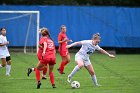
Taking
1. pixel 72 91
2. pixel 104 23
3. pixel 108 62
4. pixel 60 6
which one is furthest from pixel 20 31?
pixel 72 91

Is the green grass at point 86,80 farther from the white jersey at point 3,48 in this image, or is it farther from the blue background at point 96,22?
the blue background at point 96,22

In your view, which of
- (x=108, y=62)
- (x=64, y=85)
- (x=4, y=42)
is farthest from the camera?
(x=108, y=62)

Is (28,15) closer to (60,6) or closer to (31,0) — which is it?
(60,6)

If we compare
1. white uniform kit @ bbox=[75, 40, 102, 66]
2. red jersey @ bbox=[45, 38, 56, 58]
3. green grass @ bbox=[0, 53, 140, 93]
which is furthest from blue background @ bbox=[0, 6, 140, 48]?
red jersey @ bbox=[45, 38, 56, 58]

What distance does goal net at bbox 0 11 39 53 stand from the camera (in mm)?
36844

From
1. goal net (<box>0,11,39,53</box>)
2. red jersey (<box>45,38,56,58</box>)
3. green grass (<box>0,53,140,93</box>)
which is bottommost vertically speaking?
goal net (<box>0,11,39,53</box>)

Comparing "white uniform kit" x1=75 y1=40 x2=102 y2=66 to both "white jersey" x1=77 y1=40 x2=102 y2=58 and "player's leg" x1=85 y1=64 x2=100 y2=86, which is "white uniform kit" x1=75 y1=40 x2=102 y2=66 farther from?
"player's leg" x1=85 y1=64 x2=100 y2=86

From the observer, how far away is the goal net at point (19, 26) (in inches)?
1451

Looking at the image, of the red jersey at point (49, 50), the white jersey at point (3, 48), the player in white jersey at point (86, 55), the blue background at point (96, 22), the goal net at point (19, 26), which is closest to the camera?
the red jersey at point (49, 50)

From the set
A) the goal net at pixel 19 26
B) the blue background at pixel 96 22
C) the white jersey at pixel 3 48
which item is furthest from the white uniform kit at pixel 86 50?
the blue background at pixel 96 22

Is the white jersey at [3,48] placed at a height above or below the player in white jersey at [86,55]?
below

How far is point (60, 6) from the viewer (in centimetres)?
3825

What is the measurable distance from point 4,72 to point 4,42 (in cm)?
244

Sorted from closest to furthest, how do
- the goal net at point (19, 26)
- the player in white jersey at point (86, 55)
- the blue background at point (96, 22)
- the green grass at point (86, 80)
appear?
the green grass at point (86, 80)
the player in white jersey at point (86, 55)
the goal net at point (19, 26)
the blue background at point (96, 22)
